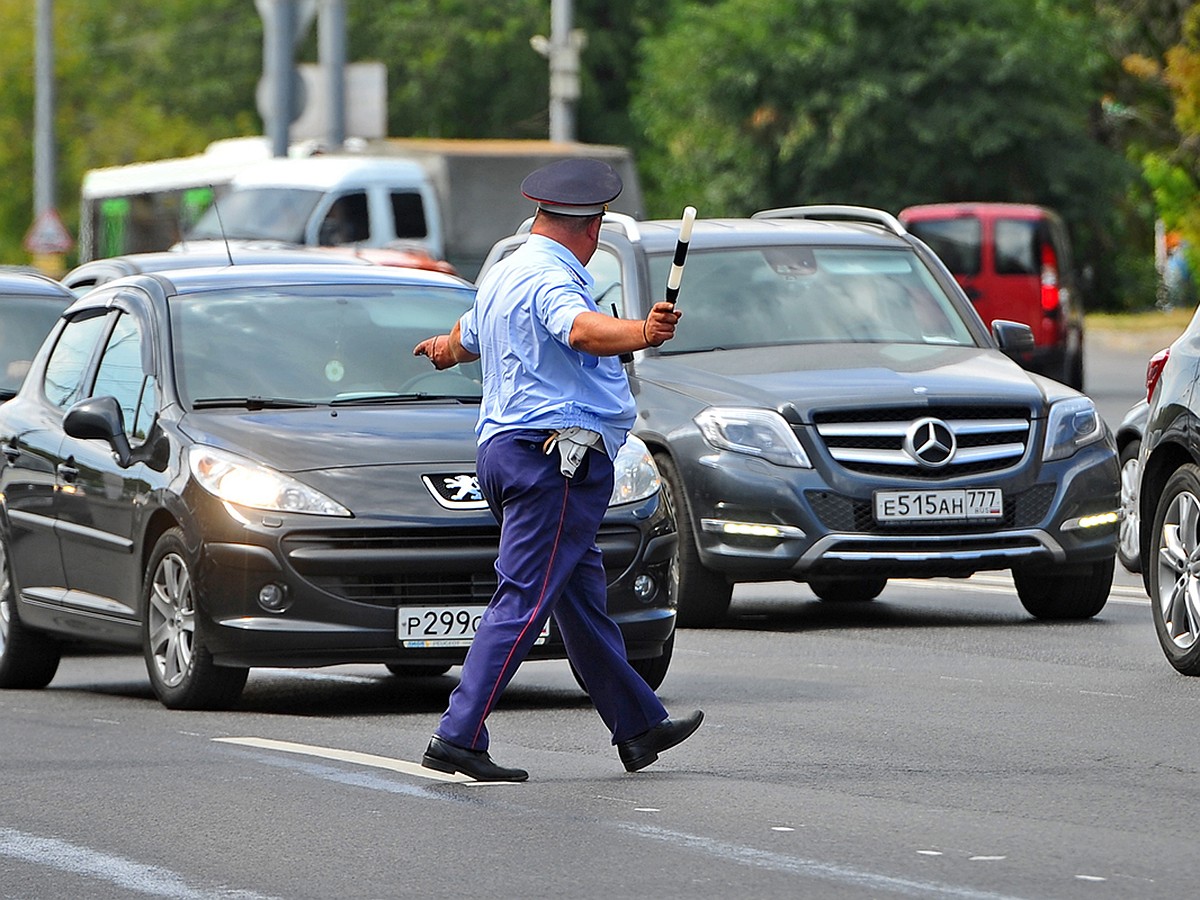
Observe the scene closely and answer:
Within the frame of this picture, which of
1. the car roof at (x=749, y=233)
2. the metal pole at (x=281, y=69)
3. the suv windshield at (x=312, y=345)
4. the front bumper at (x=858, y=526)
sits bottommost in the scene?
the metal pole at (x=281, y=69)

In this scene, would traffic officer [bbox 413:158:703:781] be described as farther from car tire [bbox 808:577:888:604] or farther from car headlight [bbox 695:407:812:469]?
car tire [bbox 808:577:888:604]

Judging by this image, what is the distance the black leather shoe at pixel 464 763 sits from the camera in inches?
309

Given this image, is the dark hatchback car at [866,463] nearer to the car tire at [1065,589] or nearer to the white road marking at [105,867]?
the car tire at [1065,589]

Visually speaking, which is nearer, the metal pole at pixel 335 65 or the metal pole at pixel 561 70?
the metal pole at pixel 335 65

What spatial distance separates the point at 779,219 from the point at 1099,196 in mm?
38115

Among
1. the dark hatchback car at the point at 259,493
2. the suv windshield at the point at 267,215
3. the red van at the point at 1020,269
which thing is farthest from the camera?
the suv windshield at the point at 267,215

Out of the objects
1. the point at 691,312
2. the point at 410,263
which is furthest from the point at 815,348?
the point at 410,263

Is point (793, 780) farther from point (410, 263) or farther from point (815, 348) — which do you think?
point (410, 263)

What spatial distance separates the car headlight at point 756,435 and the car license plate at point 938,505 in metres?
0.37

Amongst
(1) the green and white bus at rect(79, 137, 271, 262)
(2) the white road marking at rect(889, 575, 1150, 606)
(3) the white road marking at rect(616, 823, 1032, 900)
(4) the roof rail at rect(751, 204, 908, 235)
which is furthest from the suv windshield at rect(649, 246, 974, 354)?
(1) the green and white bus at rect(79, 137, 271, 262)

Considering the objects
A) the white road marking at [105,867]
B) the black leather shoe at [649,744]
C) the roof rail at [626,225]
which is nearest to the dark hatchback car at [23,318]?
the roof rail at [626,225]

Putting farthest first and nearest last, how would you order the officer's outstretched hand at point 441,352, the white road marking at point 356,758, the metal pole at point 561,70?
1. the metal pole at point 561,70
2. the officer's outstretched hand at point 441,352
3. the white road marking at point 356,758

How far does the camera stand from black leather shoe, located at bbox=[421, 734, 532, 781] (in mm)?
7852

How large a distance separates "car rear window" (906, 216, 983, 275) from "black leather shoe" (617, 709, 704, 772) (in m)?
23.7
